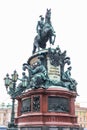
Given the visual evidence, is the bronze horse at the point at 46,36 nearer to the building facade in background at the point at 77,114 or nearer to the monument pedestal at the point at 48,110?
the monument pedestal at the point at 48,110

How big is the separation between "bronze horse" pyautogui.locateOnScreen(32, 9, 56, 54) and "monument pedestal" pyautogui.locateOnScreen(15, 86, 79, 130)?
14.0ft

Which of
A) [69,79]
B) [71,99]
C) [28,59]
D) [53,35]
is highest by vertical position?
[53,35]

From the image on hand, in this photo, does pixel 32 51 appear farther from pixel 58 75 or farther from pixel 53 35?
pixel 58 75

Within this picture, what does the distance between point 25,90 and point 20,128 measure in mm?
2468

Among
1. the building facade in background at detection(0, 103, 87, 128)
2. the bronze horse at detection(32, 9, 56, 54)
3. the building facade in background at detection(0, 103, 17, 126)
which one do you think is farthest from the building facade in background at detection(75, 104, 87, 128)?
the bronze horse at detection(32, 9, 56, 54)

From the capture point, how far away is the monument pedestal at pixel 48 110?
14.9m

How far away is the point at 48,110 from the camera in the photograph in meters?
15.4

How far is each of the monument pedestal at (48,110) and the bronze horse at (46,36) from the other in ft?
14.0

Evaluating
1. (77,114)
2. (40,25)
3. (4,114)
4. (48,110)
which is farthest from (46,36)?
(4,114)

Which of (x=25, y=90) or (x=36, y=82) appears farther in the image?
(x=25, y=90)

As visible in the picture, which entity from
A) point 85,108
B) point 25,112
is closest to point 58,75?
point 25,112

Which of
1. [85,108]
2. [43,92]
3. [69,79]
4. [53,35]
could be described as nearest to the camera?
[43,92]

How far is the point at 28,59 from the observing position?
18.7 m

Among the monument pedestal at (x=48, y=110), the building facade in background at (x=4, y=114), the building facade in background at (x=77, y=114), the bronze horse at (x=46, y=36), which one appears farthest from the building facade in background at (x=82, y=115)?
the monument pedestal at (x=48, y=110)
